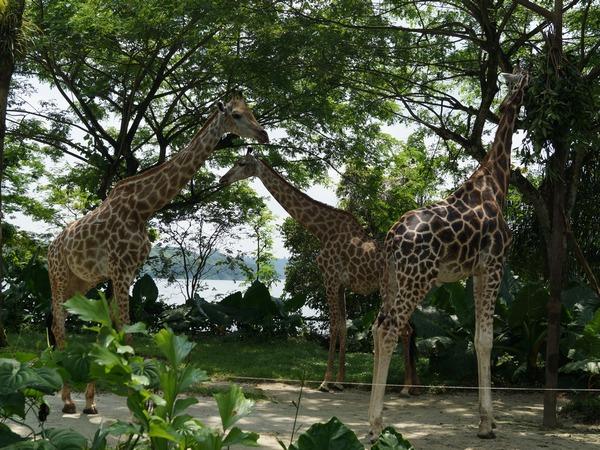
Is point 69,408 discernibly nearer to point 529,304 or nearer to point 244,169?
point 244,169

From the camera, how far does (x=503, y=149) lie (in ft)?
25.5

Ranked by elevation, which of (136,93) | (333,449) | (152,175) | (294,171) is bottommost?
(333,449)

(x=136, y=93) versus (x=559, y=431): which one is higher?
(x=136, y=93)

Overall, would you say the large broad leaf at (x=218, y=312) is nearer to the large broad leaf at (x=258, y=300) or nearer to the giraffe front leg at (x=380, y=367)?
the large broad leaf at (x=258, y=300)

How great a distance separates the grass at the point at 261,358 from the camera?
433 inches

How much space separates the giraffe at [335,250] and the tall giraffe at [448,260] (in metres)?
2.80

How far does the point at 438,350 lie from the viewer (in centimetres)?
1073

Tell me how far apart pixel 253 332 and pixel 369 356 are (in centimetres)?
252

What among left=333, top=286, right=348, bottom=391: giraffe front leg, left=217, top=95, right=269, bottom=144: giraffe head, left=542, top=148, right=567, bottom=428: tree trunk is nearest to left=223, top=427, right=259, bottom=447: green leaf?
left=542, top=148, right=567, bottom=428: tree trunk

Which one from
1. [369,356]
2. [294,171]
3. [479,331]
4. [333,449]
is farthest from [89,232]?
[294,171]

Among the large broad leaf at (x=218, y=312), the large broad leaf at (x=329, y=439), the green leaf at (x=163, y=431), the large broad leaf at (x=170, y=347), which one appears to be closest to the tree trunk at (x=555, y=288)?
the large broad leaf at (x=329, y=439)

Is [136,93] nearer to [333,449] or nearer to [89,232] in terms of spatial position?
[89,232]

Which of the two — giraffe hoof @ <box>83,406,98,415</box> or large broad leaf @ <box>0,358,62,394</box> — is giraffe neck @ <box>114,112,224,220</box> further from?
large broad leaf @ <box>0,358,62,394</box>

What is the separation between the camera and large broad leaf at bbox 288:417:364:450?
13.4 ft
